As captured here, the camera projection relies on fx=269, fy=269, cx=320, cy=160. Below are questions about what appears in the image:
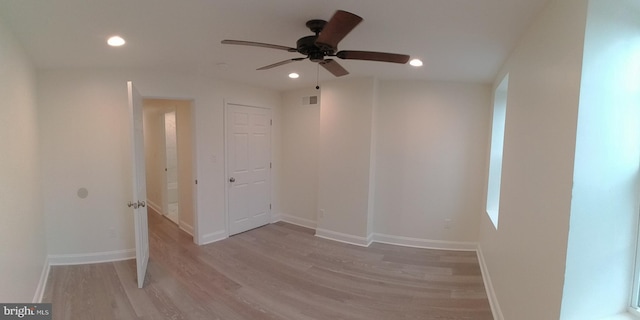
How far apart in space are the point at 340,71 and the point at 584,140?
1686mm

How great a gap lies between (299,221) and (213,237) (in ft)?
4.72

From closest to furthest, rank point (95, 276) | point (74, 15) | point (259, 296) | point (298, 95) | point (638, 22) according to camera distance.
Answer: point (638, 22)
point (74, 15)
point (259, 296)
point (95, 276)
point (298, 95)

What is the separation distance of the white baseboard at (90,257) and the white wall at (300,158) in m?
2.38

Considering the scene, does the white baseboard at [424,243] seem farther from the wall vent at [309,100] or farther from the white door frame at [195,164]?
→ the white door frame at [195,164]

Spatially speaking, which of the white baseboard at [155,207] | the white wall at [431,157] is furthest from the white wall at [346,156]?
the white baseboard at [155,207]

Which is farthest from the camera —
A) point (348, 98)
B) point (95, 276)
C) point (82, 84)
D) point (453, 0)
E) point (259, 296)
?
point (348, 98)

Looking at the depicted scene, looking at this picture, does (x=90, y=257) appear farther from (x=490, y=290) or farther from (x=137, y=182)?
(x=490, y=290)

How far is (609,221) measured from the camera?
1.19 metres

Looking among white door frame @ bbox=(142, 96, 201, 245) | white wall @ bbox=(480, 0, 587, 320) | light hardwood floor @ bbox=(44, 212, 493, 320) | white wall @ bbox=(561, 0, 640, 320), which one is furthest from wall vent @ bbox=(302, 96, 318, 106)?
white wall @ bbox=(561, 0, 640, 320)

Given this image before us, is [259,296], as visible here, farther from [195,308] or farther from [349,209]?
[349,209]

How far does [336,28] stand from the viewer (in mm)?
1548

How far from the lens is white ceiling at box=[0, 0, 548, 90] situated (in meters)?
1.67

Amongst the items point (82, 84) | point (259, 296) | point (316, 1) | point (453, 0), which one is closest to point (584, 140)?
point (453, 0)

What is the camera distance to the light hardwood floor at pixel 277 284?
2348 mm
